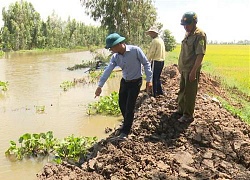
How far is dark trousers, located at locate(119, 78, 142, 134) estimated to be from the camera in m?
4.57

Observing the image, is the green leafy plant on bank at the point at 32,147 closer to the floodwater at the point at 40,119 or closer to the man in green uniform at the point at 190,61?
the floodwater at the point at 40,119

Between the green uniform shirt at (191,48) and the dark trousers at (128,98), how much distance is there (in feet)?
2.78

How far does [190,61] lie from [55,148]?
9.09 ft

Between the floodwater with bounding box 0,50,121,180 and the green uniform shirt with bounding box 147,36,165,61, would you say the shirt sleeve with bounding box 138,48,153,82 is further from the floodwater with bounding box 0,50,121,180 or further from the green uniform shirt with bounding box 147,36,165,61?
the floodwater with bounding box 0,50,121,180

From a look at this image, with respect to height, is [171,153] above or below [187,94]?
below

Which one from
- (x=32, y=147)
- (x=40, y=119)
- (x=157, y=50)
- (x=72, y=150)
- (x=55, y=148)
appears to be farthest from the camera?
(x=40, y=119)

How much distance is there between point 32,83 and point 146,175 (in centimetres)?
1220

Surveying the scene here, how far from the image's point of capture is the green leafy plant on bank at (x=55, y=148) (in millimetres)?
4926

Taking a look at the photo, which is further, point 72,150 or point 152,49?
point 152,49

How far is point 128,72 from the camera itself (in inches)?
176

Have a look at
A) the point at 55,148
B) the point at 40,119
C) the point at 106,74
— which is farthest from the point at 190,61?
the point at 40,119

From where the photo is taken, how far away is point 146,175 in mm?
3604

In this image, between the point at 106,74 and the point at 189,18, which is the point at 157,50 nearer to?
the point at 189,18

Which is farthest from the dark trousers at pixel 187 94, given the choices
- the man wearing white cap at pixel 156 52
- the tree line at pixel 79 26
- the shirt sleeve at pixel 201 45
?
the tree line at pixel 79 26
